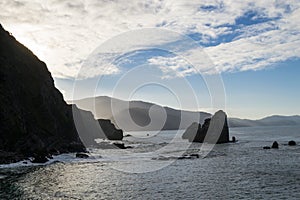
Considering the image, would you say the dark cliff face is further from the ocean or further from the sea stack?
the sea stack

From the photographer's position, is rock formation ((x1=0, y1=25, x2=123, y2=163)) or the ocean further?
rock formation ((x1=0, y1=25, x2=123, y2=163))

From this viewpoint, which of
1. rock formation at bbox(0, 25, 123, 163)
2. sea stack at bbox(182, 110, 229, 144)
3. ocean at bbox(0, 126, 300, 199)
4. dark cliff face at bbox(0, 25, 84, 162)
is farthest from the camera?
sea stack at bbox(182, 110, 229, 144)

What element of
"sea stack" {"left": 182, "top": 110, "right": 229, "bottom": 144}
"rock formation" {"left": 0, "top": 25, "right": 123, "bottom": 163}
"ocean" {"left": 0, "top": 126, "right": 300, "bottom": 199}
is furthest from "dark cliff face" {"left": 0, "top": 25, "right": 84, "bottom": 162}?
"sea stack" {"left": 182, "top": 110, "right": 229, "bottom": 144}

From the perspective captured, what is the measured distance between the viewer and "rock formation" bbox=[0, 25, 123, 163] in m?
73.2

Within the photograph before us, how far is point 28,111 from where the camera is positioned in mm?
88125

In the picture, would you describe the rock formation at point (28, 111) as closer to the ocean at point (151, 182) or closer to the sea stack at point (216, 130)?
the ocean at point (151, 182)

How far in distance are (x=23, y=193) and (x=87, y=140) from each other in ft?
347

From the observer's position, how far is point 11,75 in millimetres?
88312

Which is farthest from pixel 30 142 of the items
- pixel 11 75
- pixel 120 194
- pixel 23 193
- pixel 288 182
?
pixel 288 182

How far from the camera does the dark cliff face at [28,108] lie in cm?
7412

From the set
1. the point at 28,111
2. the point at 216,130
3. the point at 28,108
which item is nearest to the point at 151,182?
the point at 28,111

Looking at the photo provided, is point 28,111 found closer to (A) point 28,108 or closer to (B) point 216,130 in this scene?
(A) point 28,108

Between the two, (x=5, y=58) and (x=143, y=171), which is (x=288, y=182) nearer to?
(x=143, y=171)

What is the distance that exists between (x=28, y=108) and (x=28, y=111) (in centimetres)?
151
